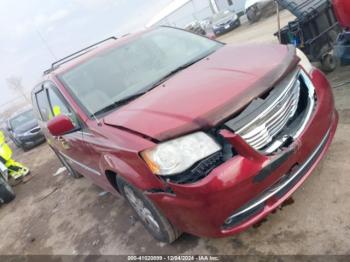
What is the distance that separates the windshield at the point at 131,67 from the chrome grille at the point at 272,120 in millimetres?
1189

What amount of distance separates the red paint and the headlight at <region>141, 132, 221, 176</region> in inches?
121

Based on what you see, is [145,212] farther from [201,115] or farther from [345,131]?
[345,131]

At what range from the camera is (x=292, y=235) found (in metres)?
2.71

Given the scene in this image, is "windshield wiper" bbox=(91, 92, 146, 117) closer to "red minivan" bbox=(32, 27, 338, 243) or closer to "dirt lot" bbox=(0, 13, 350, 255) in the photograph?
"red minivan" bbox=(32, 27, 338, 243)

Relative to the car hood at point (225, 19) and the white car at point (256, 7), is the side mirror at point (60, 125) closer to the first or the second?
the white car at point (256, 7)

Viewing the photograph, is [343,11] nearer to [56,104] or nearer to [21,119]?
[56,104]

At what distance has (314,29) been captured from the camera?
19.2 ft

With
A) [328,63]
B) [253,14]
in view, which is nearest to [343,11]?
[328,63]

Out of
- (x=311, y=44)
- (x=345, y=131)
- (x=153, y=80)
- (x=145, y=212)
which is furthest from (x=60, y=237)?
(x=311, y=44)

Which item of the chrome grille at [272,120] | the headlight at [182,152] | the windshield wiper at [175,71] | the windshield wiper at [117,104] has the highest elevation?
the windshield wiper at [117,104]

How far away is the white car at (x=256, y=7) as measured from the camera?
→ 65.3 feet

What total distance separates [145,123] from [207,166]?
0.57 m

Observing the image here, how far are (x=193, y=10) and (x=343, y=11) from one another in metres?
36.0

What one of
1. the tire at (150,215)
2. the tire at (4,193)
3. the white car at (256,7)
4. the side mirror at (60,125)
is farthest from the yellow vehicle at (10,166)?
the white car at (256,7)
